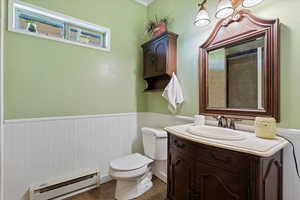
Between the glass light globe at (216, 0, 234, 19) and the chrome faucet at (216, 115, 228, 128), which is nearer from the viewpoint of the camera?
the glass light globe at (216, 0, 234, 19)

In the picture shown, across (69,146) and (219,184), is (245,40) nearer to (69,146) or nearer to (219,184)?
(219,184)

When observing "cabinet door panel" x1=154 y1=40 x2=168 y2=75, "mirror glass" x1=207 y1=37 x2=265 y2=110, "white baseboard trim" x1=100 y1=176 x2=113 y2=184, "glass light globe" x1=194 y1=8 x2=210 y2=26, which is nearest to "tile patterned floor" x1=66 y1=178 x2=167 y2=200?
"white baseboard trim" x1=100 y1=176 x2=113 y2=184

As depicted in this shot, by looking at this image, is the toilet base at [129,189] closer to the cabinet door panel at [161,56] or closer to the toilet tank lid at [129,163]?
the toilet tank lid at [129,163]

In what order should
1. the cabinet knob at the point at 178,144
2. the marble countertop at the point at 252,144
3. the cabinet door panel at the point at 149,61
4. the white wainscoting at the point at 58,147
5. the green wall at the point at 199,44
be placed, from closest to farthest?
the marble countertop at the point at 252,144 < the green wall at the point at 199,44 < the cabinet knob at the point at 178,144 < the white wainscoting at the point at 58,147 < the cabinet door panel at the point at 149,61

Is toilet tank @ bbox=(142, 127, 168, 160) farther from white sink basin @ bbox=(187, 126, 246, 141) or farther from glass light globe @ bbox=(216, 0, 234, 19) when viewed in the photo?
glass light globe @ bbox=(216, 0, 234, 19)

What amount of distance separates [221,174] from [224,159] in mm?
112

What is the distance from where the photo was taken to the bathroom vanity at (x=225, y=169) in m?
0.84

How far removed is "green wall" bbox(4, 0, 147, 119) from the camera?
1.52m

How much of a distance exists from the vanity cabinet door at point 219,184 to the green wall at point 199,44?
567mm

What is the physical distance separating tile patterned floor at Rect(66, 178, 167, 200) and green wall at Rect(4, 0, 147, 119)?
38.8 inches

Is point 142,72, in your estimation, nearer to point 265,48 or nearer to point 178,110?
point 178,110

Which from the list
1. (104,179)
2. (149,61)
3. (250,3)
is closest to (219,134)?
(250,3)

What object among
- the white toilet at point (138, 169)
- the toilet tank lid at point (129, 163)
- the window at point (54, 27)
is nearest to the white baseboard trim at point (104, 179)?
the white toilet at point (138, 169)

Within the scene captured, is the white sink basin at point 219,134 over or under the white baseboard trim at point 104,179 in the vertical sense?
over
